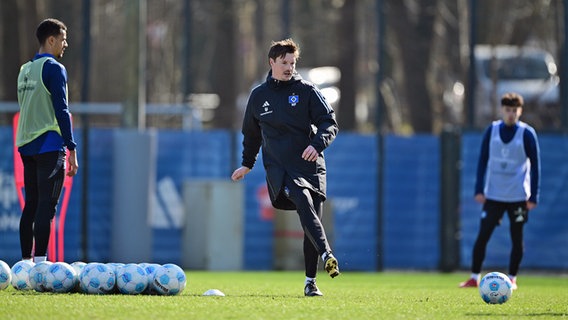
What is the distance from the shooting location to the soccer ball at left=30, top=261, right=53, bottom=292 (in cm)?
958

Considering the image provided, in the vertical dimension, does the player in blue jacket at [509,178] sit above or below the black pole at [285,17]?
below

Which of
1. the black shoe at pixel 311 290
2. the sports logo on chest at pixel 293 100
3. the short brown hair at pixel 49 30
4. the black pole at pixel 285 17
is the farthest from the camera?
the black pole at pixel 285 17

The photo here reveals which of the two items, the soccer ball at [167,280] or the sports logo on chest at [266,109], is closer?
the soccer ball at [167,280]

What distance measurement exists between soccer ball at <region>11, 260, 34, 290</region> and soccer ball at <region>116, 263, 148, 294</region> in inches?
31.1

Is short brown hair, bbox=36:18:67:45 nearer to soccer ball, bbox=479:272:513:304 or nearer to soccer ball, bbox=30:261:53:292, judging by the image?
soccer ball, bbox=30:261:53:292

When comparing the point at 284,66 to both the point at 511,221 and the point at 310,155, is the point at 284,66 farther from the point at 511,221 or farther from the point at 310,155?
the point at 511,221

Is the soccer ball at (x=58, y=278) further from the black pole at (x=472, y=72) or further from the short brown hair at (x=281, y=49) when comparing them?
the black pole at (x=472, y=72)

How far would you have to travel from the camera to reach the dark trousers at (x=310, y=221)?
9688 mm

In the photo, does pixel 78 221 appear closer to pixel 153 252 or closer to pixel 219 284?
pixel 153 252

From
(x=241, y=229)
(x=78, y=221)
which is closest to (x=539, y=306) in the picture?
(x=241, y=229)

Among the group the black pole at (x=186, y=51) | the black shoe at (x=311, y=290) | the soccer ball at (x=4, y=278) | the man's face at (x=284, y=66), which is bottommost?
the black shoe at (x=311, y=290)

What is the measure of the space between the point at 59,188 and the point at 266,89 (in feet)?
6.46

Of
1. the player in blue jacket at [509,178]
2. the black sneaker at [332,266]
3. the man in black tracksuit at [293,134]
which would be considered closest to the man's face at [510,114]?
the player in blue jacket at [509,178]

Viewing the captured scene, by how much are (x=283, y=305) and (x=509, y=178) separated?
15.8 ft
